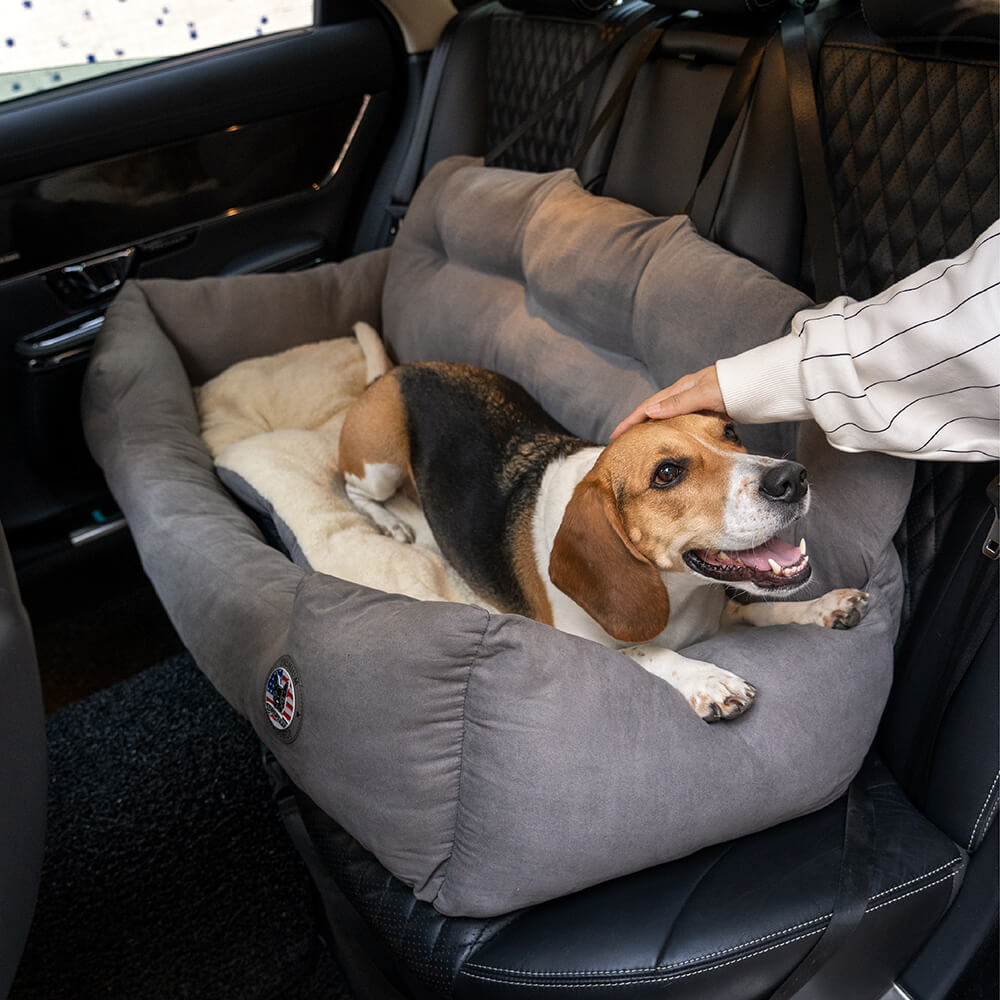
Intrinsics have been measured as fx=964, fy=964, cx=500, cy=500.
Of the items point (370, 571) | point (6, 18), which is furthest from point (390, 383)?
point (6, 18)

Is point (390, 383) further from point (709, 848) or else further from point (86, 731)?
point (709, 848)

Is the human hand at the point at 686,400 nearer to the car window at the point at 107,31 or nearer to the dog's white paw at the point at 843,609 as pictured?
the dog's white paw at the point at 843,609

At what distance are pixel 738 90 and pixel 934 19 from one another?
0.49m

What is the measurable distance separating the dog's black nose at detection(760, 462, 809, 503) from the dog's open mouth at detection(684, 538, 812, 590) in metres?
0.10

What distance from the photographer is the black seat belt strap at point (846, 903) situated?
1414mm

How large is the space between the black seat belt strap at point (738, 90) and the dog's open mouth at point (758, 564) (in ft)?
3.26

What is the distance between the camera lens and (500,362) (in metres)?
2.56

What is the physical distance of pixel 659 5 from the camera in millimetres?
2295

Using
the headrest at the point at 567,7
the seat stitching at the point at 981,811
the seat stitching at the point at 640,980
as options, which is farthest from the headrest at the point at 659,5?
the seat stitching at the point at 640,980

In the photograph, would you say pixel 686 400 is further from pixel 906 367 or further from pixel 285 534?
pixel 285 534

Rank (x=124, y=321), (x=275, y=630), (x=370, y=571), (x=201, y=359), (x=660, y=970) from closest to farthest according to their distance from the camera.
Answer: (x=660, y=970), (x=275, y=630), (x=370, y=571), (x=124, y=321), (x=201, y=359)

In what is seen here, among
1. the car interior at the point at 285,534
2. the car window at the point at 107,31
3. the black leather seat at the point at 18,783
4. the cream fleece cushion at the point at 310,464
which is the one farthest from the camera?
the car window at the point at 107,31

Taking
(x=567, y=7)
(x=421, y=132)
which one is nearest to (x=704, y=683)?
(x=567, y=7)

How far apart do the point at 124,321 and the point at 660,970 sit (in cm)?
220
